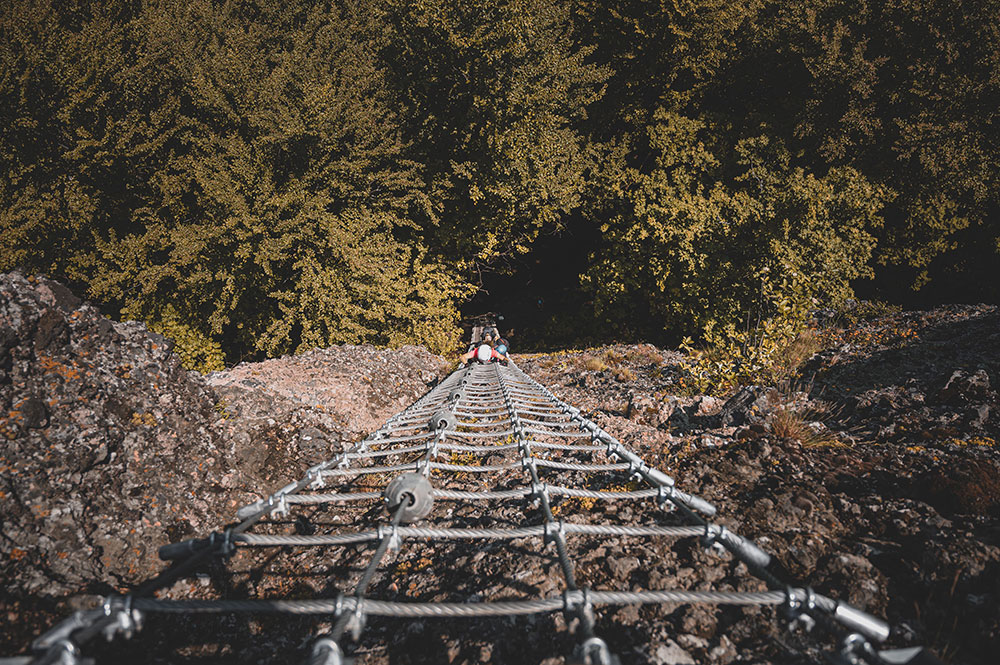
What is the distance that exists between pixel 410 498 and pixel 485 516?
1.90ft

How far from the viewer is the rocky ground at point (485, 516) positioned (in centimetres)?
149

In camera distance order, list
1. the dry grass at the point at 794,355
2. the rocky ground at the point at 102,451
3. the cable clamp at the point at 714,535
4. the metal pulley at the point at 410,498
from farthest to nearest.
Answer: the dry grass at the point at 794,355 → the metal pulley at the point at 410,498 → the rocky ground at the point at 102,451 → the cable clamp at the point at 714,535

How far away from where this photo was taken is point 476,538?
1967 mm

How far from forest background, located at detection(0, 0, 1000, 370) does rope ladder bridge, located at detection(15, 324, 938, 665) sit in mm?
5868

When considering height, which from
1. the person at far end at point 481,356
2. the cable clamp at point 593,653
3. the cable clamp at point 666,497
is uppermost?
the cable clamp at point 593,653

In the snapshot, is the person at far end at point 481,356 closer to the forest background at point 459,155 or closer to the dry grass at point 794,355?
the forest background at point 459,155

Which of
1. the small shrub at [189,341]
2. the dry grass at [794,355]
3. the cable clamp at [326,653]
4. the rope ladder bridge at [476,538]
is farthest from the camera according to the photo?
the small shrub at [189,341]

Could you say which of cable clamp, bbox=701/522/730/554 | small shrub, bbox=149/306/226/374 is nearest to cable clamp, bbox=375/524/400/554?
cable clamp, bbox=701/522/730/554

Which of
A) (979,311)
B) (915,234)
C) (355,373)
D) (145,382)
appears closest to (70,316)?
(145,382)

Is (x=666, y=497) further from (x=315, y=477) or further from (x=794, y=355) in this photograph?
(x=794, y=355)

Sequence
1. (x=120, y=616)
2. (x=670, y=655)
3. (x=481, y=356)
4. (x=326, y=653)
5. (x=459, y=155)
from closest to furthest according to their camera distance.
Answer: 1. (x=326, y=653)
2. (x=120, y=616)
3. (x=670, y=655)
4. (x=481, y=356)
5. (x=459, y=155)

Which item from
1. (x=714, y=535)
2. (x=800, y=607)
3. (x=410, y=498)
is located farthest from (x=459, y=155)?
(x=800, y=607)

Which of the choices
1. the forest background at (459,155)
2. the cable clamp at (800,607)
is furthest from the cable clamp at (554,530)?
the forest background at (459,155)

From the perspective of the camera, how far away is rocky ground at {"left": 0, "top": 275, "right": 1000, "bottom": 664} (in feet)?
4.88
